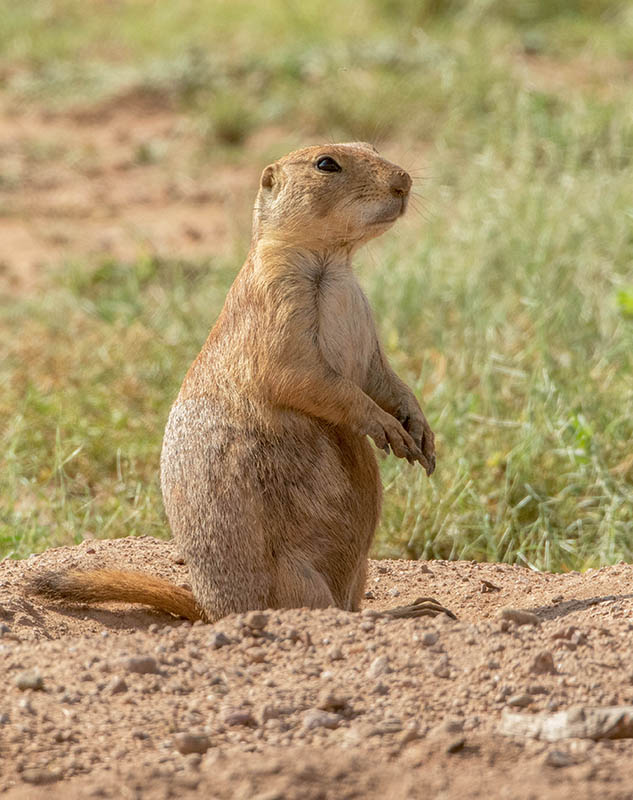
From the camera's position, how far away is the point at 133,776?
262 cm

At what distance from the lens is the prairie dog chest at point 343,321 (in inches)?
150

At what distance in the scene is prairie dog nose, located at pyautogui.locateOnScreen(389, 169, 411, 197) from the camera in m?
3.80

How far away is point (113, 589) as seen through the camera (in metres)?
3.90

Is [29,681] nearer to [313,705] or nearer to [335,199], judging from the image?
[313,705]

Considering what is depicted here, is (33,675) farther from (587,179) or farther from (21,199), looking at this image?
(21,199)

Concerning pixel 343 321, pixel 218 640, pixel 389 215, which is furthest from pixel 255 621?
pixel 389 215

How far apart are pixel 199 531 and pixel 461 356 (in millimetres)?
2346

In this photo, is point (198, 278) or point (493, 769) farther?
point (198, 278)

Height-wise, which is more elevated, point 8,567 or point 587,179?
point 587,179

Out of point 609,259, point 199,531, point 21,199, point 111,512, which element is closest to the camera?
point 199,531

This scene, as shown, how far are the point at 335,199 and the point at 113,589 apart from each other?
1.27m

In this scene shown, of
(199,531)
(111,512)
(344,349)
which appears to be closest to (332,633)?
(199,531)

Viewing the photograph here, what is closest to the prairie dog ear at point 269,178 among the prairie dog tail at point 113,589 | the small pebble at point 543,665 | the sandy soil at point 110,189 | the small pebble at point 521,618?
the prairie dog tail at point 113,589

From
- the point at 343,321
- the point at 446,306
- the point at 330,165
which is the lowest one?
the point at 446,306
